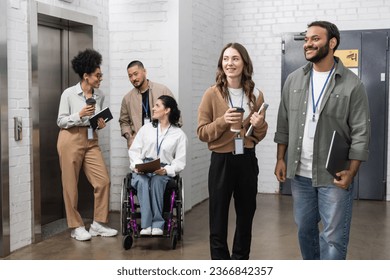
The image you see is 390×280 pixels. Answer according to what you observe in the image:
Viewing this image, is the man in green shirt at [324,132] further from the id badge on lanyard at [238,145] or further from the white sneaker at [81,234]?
the white sneaker at [81,234]

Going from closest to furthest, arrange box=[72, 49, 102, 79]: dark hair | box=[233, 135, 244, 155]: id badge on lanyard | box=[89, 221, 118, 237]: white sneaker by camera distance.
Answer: box=[233, 135, 244, 155]: id badge on lanyard, box=[72, 49, 102, 79]: dark hair, box=[89, 221, 118, 237]: white sneaker

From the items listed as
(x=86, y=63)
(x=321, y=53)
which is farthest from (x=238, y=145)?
(x=86, y=63)

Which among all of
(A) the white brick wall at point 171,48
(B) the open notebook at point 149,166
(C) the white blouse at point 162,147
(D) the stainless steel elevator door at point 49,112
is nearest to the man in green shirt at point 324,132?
(B) the open notebook at point 149,166

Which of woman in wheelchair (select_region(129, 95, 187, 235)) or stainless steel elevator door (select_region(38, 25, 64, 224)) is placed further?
stainless steel elevator door (select_region(38, 25, 64, 224))

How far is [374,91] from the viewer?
6418mm

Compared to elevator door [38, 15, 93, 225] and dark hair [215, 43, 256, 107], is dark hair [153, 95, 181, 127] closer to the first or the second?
elevator door [38, 15, 93, 225]

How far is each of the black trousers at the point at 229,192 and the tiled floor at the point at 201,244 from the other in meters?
0.84

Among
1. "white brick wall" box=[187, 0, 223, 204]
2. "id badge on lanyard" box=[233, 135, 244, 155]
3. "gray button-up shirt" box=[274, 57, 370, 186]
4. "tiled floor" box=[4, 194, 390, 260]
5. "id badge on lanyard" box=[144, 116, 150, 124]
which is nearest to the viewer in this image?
"gray button-up shirt" box=[274, 57, 370, 186]

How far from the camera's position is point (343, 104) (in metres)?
2.81

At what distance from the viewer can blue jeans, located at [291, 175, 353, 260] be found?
282cm

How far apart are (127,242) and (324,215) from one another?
199 cm

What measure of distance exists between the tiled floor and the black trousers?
84 centimetres

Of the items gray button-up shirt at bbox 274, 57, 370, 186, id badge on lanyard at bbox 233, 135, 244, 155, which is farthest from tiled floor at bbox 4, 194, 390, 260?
gray button-up shirt at bbox 274, 57, 370, 186

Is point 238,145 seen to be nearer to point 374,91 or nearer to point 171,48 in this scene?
point 171,48
